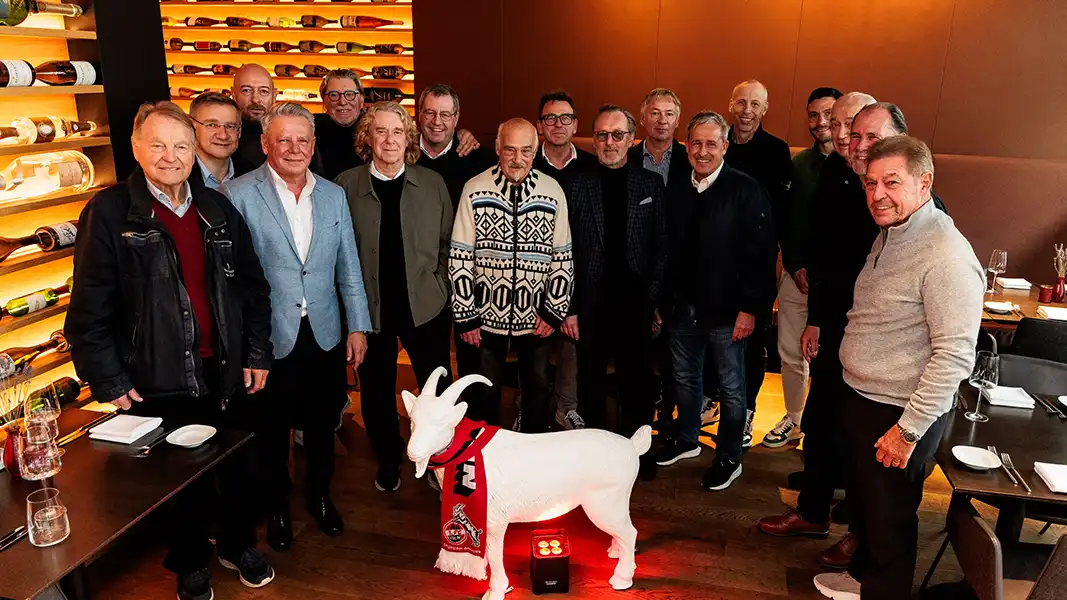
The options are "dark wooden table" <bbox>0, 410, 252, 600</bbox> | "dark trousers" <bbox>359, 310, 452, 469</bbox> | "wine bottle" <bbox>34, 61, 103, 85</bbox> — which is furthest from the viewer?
"dark trousers" <bbox>359, 310, 452, 469</bbox>

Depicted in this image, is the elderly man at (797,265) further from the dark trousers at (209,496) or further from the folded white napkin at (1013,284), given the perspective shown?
the dark trousers at (209,496)

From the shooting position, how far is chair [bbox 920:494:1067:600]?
1.77 m

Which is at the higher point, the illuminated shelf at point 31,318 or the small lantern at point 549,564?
the illuminated shelf at point 31,318

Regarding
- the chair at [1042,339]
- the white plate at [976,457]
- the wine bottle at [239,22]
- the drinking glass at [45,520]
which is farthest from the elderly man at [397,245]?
the wine bottle at [239,22]

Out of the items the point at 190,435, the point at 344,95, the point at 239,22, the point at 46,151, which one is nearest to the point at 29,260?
the point at 46,151

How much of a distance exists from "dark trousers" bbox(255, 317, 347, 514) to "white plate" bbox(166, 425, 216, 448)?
0.55 metres

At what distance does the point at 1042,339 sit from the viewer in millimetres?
3301

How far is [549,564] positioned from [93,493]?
1.59 metres

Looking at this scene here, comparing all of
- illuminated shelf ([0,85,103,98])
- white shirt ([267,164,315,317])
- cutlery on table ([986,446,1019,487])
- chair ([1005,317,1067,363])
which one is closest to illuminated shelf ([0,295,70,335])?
illuminated shelf ([0,85,103,98])

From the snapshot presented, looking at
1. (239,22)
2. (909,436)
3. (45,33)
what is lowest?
(909,436)

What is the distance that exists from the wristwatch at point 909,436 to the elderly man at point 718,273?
1.18 meters

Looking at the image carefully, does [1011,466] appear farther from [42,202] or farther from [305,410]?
[42,202]

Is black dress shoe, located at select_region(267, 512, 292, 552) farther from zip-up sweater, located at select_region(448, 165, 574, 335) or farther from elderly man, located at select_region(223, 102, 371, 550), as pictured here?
zip-up sweater, located at select_region(448, 165, 574, 335)

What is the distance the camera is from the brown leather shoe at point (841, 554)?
9.71ft
